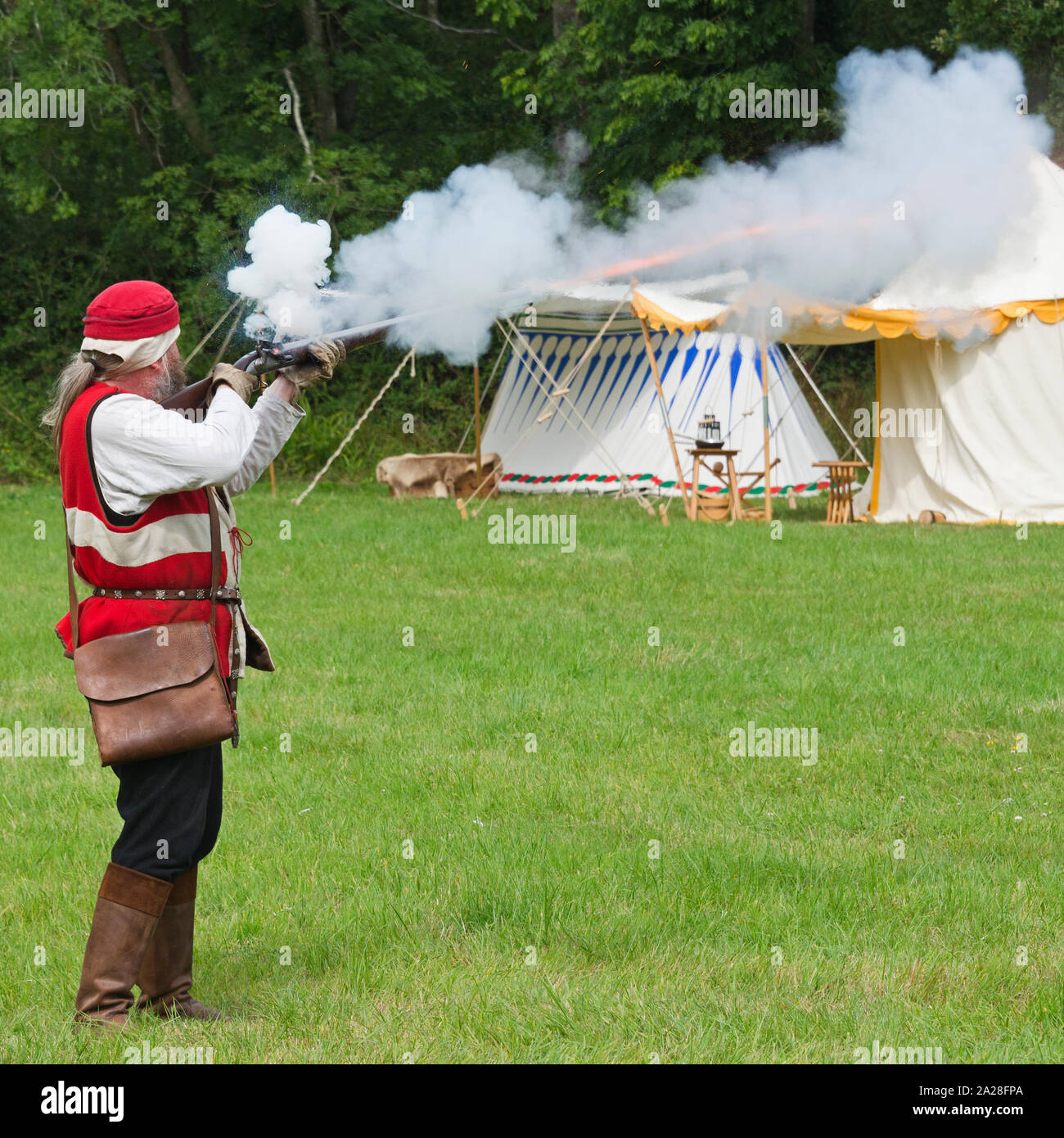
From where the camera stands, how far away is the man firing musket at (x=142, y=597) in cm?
341

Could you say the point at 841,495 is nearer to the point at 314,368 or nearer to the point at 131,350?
the point at 314,368

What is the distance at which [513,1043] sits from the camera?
11.7 ft

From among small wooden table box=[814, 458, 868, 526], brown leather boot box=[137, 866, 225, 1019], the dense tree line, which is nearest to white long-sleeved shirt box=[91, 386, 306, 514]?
brown leather boot box=[137, 866, 225, 1019]

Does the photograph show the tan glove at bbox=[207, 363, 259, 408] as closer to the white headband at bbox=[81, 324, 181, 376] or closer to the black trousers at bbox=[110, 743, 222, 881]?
the white headband at bbox=[81, 324, 181, 376]

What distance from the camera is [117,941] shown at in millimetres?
3527

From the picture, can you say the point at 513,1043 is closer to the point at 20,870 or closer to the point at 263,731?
the point at 20,870

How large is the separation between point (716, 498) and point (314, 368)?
12795 mm

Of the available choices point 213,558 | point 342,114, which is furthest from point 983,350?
point 342,114

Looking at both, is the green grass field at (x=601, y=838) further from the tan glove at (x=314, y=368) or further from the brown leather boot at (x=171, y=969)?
the tan glove at (x=314, y=368)

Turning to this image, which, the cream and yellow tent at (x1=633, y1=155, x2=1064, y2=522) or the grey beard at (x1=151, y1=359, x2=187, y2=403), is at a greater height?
the cream and yellow tent at (x1=633, y1=155, x2=1064, y2=522)

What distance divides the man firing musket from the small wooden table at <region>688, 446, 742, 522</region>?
40.0 feet

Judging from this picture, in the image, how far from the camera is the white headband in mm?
3514
